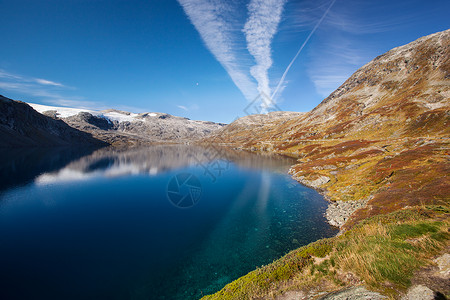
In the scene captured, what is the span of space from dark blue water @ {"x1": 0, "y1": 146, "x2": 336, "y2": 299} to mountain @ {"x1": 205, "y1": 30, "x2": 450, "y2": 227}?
28.6ft

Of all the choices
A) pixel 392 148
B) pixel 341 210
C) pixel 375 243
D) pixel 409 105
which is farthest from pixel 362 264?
pixel 409 105

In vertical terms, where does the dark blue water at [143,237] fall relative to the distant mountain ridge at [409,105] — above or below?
below

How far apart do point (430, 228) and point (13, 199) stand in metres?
78.8

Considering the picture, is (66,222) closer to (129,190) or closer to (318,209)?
(129,190)

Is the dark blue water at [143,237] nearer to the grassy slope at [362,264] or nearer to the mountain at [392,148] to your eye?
the mountain at [392,148]

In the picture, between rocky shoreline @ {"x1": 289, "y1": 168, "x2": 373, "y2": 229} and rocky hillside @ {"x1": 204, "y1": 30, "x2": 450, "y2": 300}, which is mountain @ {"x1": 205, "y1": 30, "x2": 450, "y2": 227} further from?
rocky hillside @ {"x1": 204, "y1": 30, "x2": 450, "y2": 300}

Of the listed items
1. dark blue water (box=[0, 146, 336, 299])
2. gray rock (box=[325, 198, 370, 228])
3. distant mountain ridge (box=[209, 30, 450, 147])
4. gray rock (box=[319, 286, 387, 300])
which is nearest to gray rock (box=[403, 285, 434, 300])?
gray rock (box=[319, 286, 387, 300])

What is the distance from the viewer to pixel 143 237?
101 feet

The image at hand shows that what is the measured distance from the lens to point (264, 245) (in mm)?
28422

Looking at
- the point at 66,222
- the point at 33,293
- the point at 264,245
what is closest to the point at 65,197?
the point at 66,222

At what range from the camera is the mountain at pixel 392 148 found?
31.2 m

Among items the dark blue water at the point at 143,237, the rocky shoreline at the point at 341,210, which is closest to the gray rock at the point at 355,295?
the dark blue water at the point at 143,237

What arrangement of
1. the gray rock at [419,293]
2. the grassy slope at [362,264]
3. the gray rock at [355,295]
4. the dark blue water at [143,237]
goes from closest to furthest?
1. the gray rock at [419,293]
2. the gray rock at [355,295]
3. the grassy slope at [362,264]
4. the dark blue water at [143,237]

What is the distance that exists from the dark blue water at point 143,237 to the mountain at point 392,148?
8.73m
